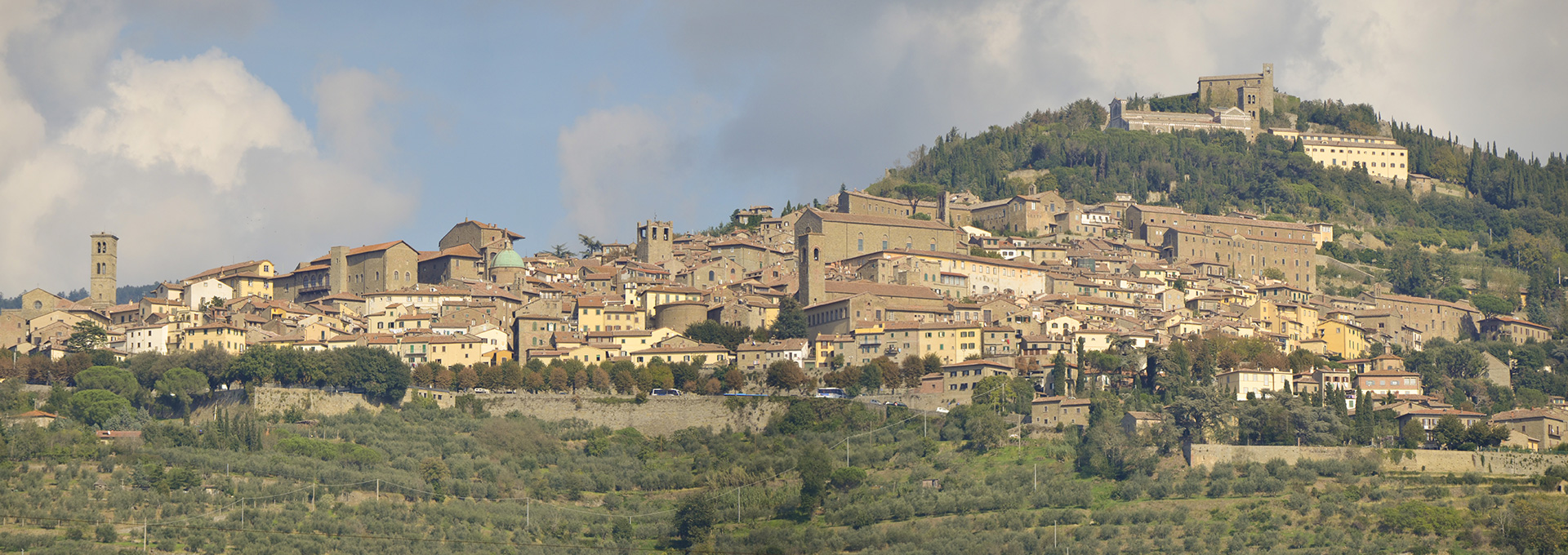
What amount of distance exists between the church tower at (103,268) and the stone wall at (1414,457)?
49.9 m

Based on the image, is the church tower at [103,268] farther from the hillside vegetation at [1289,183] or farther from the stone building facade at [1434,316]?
the stone building facade at [1434,316]

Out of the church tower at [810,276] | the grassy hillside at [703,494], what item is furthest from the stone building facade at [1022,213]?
the grassy hillside at [703,494]

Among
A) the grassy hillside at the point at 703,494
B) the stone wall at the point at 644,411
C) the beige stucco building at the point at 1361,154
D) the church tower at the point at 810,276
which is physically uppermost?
the beige stucco building at the point at 1361,154

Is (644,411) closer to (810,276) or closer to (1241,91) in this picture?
(810,276)

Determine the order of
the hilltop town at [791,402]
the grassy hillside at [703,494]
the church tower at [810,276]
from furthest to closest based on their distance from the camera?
the church tower at [810,276], the hilltop town at [791,402], the grassy hillside at [703,494]

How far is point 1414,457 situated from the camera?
58281 mm

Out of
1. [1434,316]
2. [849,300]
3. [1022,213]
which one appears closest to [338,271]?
[849,300]

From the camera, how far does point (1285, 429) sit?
198ft

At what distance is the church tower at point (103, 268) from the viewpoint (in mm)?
82500

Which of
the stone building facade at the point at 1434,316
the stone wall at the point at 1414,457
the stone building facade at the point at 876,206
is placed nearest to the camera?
the stone wall at the point at 1414,457

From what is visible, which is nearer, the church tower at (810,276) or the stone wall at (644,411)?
the stone wall at (644,411)

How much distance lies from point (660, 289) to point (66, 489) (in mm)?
27339

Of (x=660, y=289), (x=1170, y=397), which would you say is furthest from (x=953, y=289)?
(x=1170, y=397)

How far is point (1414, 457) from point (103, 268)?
5743cm
